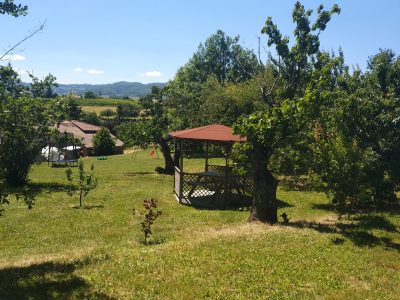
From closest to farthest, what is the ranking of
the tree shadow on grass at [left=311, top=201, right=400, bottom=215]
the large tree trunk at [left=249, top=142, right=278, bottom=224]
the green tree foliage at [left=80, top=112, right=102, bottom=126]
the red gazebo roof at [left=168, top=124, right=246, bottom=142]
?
the large tree trunk at [left=249, top=142, right=278, bottom=224], the tree shadow on grass at [left=311, top=201, right=400, bottom=215], the red gazebo roof at [left=168, top=124, right=246, bottom=142], the green tree foliage at [left=80, top=112, right=102, bottom=126]

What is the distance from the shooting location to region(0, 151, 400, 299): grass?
8.43m

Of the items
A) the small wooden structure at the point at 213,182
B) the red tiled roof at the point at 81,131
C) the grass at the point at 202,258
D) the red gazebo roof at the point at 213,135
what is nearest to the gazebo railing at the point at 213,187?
the small wooden structure at the point at 213,182

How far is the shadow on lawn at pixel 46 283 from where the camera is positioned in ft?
26.2

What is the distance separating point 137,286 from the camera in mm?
8570

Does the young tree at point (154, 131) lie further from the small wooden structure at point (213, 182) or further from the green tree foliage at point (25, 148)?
the small wooden structure at point (213, 182)

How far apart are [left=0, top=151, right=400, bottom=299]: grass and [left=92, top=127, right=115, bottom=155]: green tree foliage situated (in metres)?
53.0

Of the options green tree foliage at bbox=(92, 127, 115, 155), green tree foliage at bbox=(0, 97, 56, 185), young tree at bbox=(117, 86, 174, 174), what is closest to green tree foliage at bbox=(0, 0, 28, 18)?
green tree foliage at bbox=(0, 97, 56, 185)

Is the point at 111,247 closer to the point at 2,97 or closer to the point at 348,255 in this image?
the point at 2,97

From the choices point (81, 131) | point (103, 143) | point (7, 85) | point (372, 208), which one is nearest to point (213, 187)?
point (372, 208)

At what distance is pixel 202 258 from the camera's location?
10.4m

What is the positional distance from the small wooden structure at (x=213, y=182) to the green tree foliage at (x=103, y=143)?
5019 centimetres

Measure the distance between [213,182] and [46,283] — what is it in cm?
1346

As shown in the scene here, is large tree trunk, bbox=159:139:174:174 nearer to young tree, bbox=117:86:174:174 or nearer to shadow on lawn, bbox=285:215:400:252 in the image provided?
young tree, bbox=117:86:174:174

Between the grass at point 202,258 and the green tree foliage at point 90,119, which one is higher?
the green tree foliage at point 90,119
